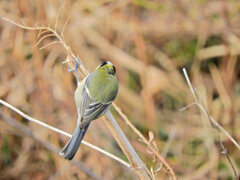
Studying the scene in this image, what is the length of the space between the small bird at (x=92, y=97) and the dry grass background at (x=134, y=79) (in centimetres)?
125

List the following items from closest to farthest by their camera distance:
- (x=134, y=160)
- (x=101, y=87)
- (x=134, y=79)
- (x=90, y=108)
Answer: (x=134, y=160), (x=90, y=108), (x=101, y=87), (x=134, y=79)

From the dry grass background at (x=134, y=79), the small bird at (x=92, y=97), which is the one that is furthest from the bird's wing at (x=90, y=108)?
the dry grass background at (x=134, y=79)

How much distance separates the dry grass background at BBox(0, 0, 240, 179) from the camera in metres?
4.08

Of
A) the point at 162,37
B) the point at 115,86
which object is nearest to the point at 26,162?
the point at 115,86

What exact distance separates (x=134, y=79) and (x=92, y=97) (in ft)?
8.84

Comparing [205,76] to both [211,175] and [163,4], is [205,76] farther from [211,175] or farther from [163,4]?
[211,175]

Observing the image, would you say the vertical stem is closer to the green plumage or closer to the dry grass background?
the green plumage

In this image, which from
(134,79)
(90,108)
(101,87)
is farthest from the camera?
(134,79)

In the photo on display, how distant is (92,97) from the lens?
95.4 inches

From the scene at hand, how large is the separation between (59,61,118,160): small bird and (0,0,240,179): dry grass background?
1.25 meters

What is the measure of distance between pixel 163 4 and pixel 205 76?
1.13m

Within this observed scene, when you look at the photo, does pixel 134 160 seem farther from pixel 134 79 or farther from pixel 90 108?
pixel 134 79

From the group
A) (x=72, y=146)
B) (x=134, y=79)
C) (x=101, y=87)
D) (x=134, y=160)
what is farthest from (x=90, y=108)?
(x=134, y=79)

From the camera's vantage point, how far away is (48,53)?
449 cm
